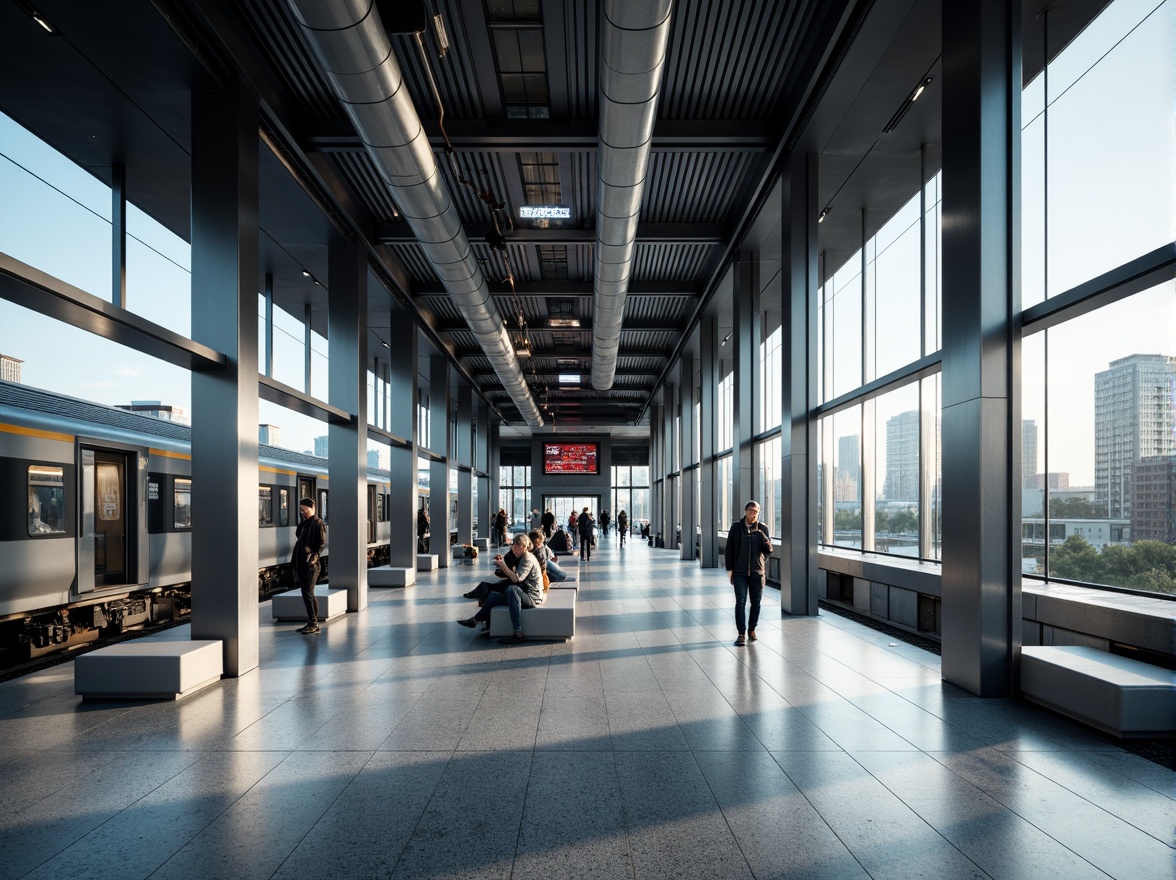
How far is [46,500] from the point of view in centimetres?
796

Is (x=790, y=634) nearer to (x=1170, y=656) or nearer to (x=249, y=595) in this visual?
(x=1170, y=656)

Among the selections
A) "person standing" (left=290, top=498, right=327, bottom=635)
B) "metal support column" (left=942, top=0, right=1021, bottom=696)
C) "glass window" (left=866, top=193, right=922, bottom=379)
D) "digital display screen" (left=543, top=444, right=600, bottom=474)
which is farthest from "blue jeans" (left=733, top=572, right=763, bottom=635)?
"digital display screen" (left=543, top=444, right=600, bottom=474)

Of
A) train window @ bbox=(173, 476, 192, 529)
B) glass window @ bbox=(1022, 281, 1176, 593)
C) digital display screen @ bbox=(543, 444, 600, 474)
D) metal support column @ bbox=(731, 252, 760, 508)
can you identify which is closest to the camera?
glass window @ bbox=(1022, 281, 1176, 593)

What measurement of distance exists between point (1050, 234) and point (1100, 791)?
18.6ft

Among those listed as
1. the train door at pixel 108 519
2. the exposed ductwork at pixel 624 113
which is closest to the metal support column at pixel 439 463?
the exposed ductwork at pixel 624 113

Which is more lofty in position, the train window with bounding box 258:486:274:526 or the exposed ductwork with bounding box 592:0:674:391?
the exposed ductwork with bounding box 592:0:674:391

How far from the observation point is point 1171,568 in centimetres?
614

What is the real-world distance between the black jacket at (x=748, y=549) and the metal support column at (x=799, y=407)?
210cm

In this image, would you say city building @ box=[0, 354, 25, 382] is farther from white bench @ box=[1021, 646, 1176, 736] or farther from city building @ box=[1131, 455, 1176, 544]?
city building @ box=[1131, 455, 1176, 544]

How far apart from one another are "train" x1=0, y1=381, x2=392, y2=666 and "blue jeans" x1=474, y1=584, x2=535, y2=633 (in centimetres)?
340

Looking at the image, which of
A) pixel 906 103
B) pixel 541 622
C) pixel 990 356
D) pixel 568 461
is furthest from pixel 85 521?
pixel 568 461

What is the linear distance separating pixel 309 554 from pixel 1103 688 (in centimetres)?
823

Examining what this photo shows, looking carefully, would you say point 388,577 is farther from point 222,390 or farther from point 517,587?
point 222,390

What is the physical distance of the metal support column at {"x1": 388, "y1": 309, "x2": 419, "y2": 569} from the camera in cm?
1534
